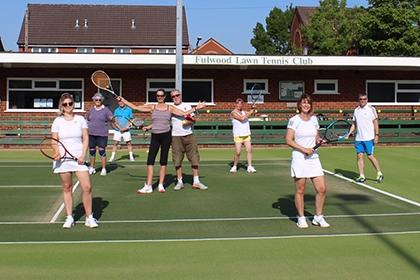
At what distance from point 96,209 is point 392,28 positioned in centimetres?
3177

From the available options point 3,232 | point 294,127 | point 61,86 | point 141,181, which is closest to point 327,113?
point 61,86

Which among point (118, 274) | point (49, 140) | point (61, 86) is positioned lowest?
point (118, 274)

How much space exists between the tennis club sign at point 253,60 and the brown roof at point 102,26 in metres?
29.5

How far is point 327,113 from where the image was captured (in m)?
22.1

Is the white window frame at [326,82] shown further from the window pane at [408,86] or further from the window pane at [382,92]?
the window pane at [408,86]

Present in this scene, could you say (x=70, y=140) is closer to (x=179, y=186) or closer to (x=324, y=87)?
(x=179, y=186)

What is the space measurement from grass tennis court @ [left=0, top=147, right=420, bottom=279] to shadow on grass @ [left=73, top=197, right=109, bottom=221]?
0.02 metres

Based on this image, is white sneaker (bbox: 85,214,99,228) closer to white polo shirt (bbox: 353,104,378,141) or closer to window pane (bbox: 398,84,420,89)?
white polo shirt (bbox: 353,104,378,141)

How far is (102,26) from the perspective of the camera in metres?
52.7

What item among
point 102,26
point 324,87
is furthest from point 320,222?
point 102,26

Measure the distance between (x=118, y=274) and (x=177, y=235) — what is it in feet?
5.53

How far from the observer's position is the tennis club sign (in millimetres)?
20375

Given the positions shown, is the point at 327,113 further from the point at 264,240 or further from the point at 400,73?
the point at 264,240

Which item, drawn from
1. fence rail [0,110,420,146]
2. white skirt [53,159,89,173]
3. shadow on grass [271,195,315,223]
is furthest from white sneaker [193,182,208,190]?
fence rail [0,110,420,146]
